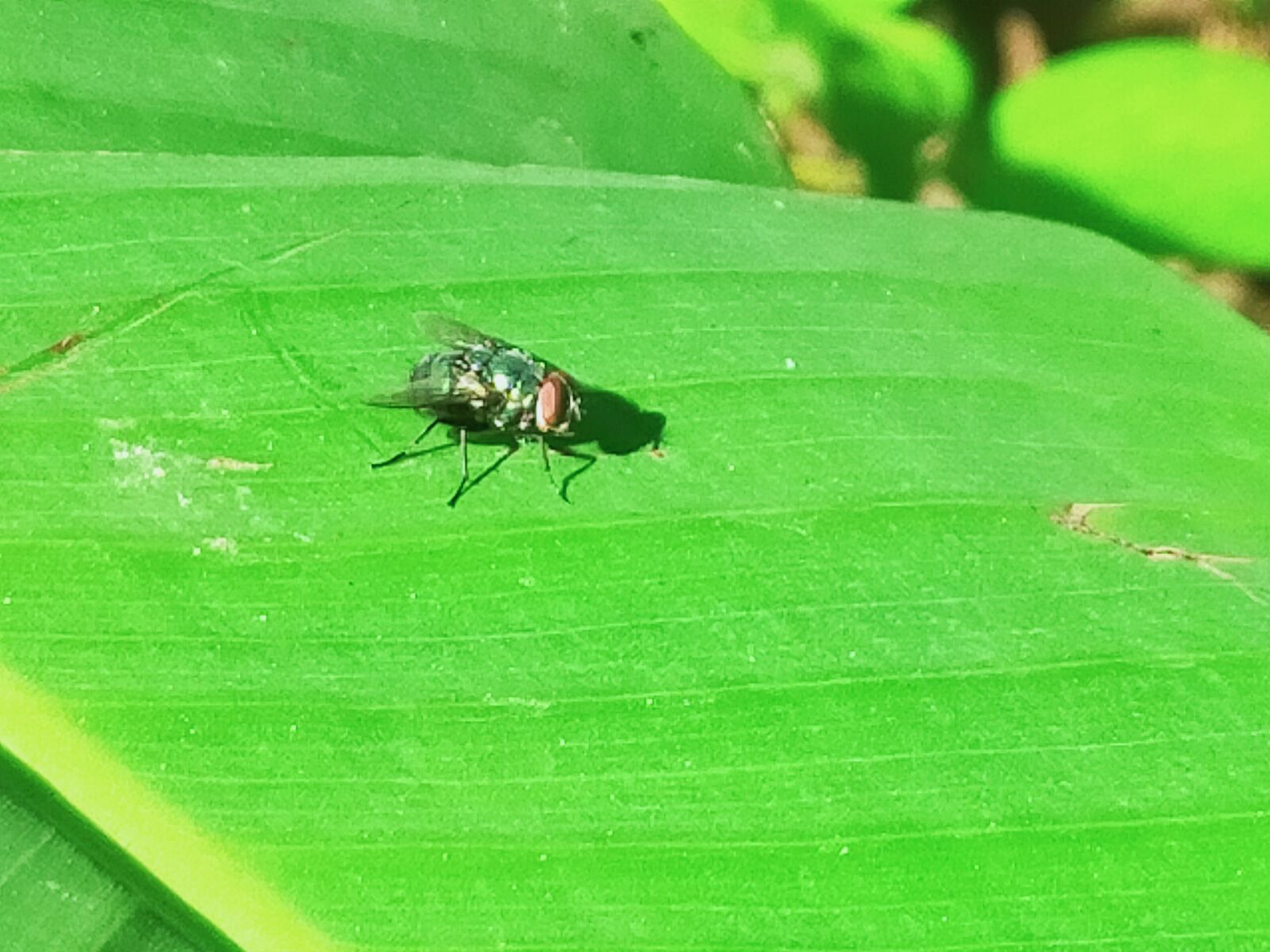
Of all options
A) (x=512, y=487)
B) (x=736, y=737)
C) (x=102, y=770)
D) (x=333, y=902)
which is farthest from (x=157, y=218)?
(x=736, y=737)

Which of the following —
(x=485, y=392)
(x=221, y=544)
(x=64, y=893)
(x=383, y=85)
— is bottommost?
(x=64, y=893)

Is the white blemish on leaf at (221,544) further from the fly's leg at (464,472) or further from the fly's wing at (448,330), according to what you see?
the fly's wing at (448,330)

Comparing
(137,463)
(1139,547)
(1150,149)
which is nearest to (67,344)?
(137,463)

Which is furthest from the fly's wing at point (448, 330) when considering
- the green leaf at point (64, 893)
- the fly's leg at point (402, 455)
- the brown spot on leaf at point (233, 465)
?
the green leaf at point (64, 893)

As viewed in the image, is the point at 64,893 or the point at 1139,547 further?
the point at 1139,547

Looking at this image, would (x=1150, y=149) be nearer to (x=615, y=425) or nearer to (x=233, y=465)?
(x=615, y=425)
